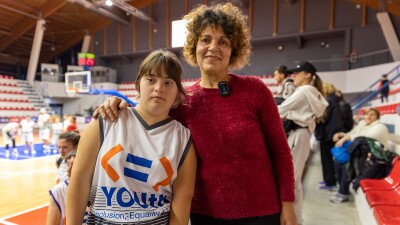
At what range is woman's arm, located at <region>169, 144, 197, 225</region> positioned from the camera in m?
1.10

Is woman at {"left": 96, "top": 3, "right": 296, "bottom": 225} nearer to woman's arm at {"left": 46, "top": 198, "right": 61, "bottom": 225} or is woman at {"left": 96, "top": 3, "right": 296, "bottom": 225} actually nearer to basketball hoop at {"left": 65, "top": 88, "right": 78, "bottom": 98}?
woman's arm at {"left": 46, "top": 198, "right": 61, "bottom": 225}

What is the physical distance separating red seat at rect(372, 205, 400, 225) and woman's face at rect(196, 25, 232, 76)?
A: 65.7 inches

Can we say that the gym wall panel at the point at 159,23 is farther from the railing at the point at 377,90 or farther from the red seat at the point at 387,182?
the red seat at the point at 387,182

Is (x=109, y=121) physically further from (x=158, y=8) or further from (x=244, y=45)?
(x=158, y=8)

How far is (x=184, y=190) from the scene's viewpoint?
110cm

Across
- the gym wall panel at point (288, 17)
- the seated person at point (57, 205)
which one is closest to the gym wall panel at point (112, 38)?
the gym wall panel at point (288, 17)

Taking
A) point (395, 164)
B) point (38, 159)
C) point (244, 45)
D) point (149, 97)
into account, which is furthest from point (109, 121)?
point (38, 159)

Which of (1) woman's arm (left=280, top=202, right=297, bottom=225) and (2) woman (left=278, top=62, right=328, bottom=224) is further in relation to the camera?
(2) woman (left=278, top=62, right=328, bottom=224)

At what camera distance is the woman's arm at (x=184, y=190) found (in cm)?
110

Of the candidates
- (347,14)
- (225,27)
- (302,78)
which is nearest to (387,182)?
(302,78)

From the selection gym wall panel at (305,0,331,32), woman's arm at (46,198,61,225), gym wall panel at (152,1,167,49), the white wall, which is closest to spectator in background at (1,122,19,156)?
woman's arm at (46,198,61,225)

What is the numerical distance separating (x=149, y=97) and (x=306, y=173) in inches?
187

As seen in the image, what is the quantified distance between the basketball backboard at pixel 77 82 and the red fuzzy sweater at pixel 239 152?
1716cm

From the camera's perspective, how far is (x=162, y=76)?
113cm
